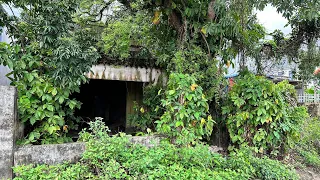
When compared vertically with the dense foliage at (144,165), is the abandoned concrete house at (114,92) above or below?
above

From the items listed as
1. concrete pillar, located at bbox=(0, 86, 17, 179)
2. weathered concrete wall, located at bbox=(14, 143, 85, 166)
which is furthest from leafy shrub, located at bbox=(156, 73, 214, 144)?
concrete pillar, located at bbox=(0, 86, 17, 179)

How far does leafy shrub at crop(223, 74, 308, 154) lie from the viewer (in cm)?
359

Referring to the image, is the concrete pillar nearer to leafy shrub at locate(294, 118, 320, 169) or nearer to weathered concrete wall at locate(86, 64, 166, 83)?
weathered concrete wall at locate(86, 64, 166, 83)

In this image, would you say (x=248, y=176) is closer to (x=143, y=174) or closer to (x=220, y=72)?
(x=143, y=174)

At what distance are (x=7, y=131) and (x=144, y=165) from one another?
1.68 meters

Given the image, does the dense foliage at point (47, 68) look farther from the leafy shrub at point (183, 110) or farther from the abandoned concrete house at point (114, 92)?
the abandoned concrete house at point (114, 92)

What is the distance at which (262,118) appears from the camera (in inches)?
139

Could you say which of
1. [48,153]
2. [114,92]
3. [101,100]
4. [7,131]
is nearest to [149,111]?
[48,153]

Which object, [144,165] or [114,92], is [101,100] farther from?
[144,165]

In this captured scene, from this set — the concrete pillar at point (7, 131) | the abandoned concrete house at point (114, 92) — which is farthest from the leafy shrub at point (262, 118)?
the concrete pillar at point (7, 131)

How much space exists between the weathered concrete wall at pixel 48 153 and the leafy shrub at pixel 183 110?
48.8 inches

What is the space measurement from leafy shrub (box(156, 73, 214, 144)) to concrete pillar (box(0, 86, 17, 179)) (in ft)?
6.32

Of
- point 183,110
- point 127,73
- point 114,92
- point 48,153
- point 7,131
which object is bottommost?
point 48,153

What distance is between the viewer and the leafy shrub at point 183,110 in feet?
11.3
